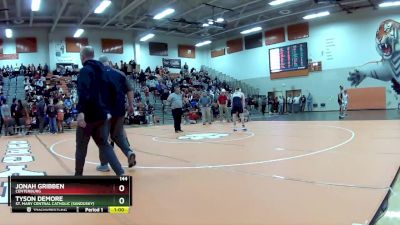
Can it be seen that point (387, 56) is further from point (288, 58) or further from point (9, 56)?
point (9, 56)

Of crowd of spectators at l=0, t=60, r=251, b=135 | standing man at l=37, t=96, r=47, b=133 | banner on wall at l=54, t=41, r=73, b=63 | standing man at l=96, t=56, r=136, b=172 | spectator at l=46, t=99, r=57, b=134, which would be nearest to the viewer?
standing man at l=96, t=56, r=136, b=172

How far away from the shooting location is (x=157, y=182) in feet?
14.1

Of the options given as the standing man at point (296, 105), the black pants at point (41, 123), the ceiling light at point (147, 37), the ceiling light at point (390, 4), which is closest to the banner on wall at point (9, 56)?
the ceiling light at point (147, 37)

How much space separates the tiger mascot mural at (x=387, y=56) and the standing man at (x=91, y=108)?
25214mm

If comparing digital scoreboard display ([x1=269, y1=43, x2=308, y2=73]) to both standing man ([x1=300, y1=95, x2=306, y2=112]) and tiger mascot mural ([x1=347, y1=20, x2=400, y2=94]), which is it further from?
tiger mascot mural ([x1=347, y1=20, x2=400, y2=94])

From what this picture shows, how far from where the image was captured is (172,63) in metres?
33.3

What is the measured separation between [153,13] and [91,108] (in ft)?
73.2

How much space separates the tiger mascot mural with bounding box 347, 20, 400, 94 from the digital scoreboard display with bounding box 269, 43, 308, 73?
15.9ft

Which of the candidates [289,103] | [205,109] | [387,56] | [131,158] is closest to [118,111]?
[131,158]

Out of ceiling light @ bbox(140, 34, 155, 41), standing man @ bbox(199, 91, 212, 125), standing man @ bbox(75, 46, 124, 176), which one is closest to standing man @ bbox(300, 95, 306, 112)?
standing man @ bbox(199, 91, 212, 125)

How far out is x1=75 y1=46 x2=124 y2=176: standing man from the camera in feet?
13.0

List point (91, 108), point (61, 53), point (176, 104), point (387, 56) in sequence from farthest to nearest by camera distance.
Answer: point (61, 53), point (387, 56), point (176, 104), point (91, 108)
